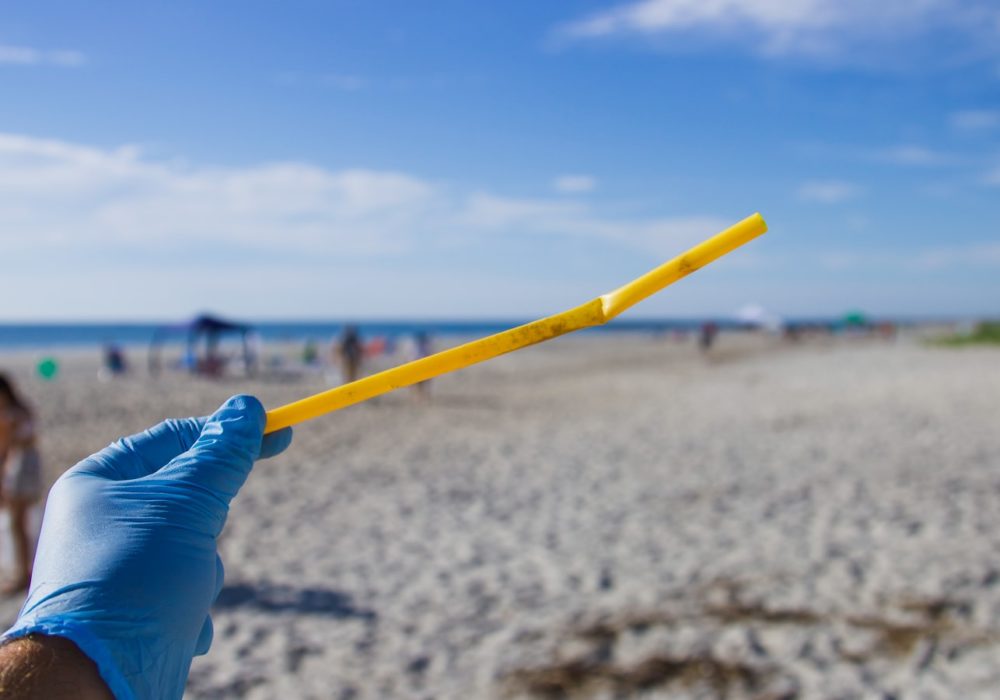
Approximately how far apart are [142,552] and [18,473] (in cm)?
500

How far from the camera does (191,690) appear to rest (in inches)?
154

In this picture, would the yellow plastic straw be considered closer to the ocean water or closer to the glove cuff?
the glove cuff

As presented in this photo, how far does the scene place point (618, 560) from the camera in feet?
19.0

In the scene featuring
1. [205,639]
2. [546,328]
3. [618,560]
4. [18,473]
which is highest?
[546,328]

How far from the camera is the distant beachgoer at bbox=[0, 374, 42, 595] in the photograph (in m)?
5.39

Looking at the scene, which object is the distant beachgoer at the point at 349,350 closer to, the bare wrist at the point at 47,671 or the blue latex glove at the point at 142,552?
the blue latex glove at the point at 142,552

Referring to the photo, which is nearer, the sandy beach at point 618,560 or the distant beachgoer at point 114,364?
the sandy beach at point 618,560

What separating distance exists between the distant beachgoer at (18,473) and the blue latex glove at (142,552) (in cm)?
465

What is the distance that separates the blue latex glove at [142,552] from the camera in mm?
1104

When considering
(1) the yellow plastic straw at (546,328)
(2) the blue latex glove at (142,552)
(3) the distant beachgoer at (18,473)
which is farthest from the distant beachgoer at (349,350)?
(1) the yellow plastic straw at (546,328)

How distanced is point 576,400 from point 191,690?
1348 centimetres

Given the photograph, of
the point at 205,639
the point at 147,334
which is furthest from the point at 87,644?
the point at 147,334

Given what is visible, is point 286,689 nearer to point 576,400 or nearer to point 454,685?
point 454,685

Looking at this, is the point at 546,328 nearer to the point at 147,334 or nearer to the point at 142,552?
the point at 142,552
